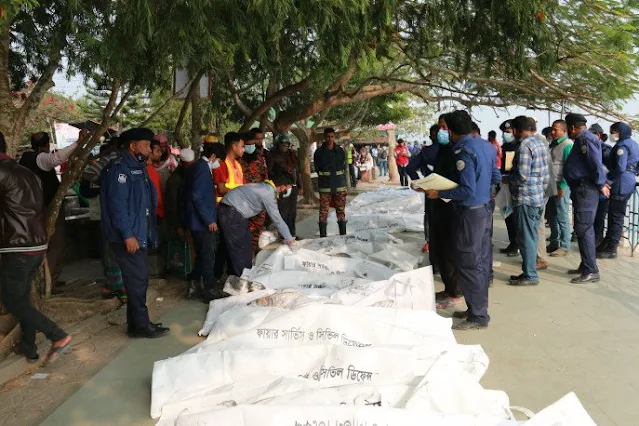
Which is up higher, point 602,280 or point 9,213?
point 9,213

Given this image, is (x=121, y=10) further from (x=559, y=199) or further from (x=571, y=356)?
(x=559, y=199)

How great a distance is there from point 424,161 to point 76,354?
169 inches

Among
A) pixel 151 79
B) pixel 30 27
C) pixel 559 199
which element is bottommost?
pixel 559 199

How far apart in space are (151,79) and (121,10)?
1.75m

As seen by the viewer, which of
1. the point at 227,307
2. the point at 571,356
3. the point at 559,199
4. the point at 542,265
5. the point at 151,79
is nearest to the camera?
the point at 571,356

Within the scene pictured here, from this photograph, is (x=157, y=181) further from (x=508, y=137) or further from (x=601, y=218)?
(x=601, y=218)

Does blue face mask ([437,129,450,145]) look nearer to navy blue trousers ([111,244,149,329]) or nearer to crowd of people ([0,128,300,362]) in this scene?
crowd of people ([0,128,300,362])

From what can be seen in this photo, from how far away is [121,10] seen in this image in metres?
3.40

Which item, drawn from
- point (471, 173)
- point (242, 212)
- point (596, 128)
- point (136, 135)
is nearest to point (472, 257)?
point (471, 173)

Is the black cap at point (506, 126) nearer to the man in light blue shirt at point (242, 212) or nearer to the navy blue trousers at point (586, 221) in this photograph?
the navy blue trousers at point (586, 221)

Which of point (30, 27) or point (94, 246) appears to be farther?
point (94, 246)

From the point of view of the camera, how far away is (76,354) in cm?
405

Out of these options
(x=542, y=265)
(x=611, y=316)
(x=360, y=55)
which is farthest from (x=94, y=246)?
(x=611, y=316)

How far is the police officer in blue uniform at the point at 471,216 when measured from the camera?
14.2ft
